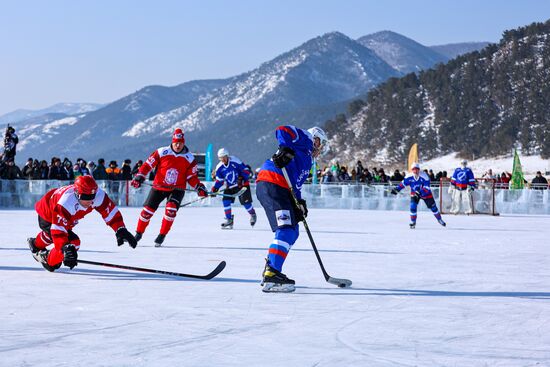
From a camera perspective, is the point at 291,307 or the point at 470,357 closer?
the point at 470,357

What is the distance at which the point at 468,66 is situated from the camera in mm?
81375

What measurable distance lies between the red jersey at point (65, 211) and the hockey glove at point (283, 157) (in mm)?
1904

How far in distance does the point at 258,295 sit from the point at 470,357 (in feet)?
8.43

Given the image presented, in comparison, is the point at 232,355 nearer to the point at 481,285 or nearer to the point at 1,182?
the point at 481,285

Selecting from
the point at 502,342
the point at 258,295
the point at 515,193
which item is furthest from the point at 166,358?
the point at 515,193

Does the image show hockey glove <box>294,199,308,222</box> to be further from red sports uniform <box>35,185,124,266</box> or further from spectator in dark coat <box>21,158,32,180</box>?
spectator in dark coat <box>21,158,32,180</box>

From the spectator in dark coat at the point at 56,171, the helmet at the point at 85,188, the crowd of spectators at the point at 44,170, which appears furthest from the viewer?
the spectator in dark coat at the point at 56,171

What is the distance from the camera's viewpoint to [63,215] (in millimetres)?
7703

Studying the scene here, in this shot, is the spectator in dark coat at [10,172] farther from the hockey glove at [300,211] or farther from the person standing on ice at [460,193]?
the hockey glove at [300,211]

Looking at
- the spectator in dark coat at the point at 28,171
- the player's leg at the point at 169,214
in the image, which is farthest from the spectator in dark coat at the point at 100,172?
the player's leg at the point at 169,214

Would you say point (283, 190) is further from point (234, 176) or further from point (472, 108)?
point (472, 108)

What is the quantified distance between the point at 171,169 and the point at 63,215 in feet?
14.9

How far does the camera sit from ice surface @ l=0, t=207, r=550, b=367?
14.9 ft

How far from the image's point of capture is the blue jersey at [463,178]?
23.1 m
